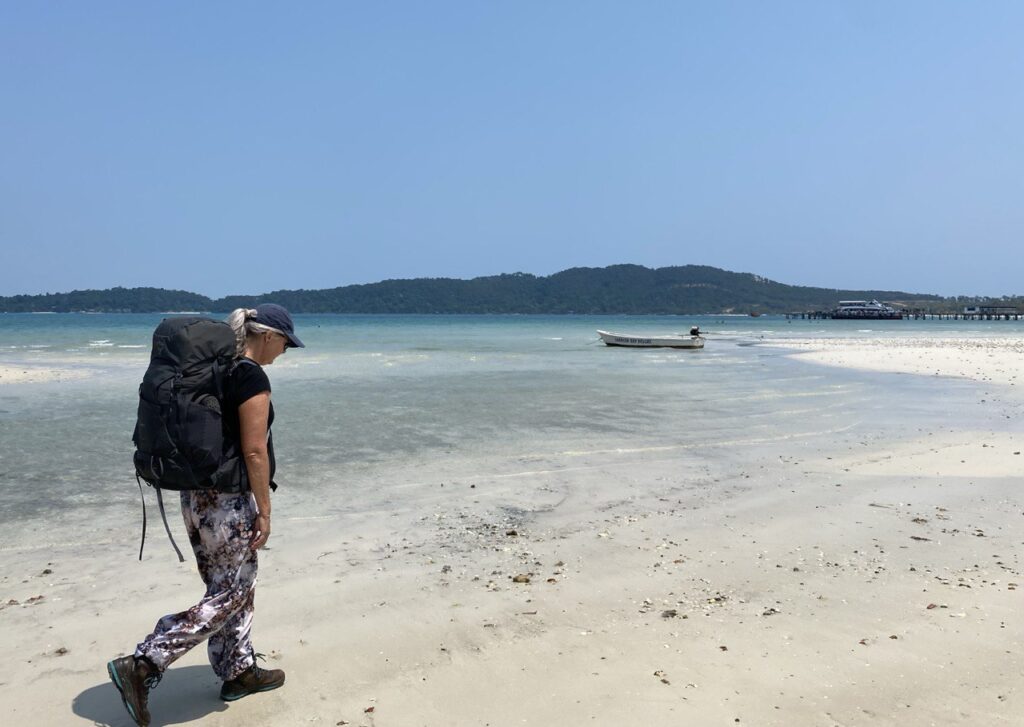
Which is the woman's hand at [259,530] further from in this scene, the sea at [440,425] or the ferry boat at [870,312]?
the ferry boat at [870,312]

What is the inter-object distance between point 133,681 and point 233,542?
72 centimetres

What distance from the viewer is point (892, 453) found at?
10047mm

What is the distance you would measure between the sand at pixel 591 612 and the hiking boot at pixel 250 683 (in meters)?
0.06

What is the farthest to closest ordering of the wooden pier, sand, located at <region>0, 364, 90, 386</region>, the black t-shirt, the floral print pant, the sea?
the wooden pier, sand, located at <region>0, 364, 90, 386</region>, the sea, the floral print pant, the black t-shirt

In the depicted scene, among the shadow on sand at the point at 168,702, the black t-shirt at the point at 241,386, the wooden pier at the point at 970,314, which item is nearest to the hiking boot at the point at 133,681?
the shadow on sand at the point at 168,702

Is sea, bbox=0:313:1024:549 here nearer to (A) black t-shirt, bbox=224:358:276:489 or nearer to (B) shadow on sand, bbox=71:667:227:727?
(B) shadow on sand, bbox=71:667:227:727

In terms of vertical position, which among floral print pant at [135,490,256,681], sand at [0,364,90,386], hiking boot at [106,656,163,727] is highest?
floral print pant at [135,490,256,681]

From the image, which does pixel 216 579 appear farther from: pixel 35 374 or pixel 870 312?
pixel 870 312

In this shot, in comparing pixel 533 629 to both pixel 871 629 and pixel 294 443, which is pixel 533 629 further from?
pixel 294 443

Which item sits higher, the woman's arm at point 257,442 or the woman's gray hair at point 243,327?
the woman's gray hair at point 243,327

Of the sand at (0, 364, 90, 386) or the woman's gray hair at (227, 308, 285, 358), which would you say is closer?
the woman's gray hair at (227, 308, 285, 358)

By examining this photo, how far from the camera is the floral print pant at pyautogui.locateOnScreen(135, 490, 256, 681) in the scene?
11.3ft

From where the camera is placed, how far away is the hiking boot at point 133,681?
337 cm

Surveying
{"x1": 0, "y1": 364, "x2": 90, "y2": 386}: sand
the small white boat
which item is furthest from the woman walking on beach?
the small white boat
